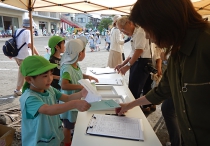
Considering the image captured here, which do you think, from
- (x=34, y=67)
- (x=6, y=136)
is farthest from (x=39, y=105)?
(x=6, y=136)

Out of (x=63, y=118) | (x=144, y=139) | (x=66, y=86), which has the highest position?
(x=66, y=86)

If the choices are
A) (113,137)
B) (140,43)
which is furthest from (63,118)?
(140,43)

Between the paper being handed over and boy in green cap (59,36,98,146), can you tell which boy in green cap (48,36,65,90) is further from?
the paper being handed over

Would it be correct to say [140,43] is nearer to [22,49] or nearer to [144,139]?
[144,139]

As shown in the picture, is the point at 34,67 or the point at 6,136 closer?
the point at 34,67

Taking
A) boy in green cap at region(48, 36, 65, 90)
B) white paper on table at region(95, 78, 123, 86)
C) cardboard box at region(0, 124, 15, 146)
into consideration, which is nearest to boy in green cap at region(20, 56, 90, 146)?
cardboard box at region(0, 124, 15, 146)

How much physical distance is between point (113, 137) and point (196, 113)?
48cm

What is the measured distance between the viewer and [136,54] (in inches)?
90.8

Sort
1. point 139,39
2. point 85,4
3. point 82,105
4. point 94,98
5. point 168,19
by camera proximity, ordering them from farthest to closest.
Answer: point 85,4 → point 139,39 → point 82,105 → point 94,98 → point 168,19

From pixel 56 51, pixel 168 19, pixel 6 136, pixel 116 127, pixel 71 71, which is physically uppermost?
pixel 168 19

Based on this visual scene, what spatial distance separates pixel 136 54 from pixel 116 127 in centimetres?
135

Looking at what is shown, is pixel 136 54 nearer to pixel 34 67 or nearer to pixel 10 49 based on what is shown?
pixel 34 67

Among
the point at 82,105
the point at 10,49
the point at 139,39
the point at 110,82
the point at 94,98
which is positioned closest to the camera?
the point at 94,98

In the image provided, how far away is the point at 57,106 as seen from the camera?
3.60 feet
